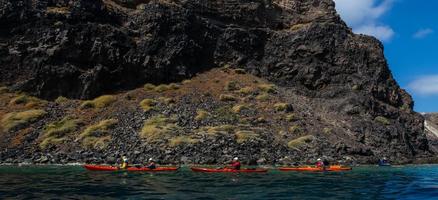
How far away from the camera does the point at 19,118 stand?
71.2 meters

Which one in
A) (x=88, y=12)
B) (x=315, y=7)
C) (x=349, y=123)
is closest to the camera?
(x=349, y=123)

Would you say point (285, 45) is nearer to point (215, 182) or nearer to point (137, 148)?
point (137, 148)

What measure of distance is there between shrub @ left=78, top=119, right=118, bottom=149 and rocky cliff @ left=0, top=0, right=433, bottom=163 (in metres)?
0.23

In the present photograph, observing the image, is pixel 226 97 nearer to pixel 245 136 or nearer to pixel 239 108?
pixel 239 108

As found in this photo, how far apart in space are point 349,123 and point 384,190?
45.8 m

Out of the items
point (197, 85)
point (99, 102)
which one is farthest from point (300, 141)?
point (99, 102)

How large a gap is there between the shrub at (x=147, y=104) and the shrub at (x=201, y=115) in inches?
280

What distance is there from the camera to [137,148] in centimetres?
6141

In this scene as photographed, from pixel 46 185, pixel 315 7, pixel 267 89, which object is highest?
pixel 315 7

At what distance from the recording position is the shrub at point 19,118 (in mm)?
69625

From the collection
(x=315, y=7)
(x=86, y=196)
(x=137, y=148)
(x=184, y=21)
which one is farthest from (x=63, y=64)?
(x=86, y=196)

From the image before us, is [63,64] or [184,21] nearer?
[63,64]

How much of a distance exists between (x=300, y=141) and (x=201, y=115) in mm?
14374

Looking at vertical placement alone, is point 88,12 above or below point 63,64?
above
